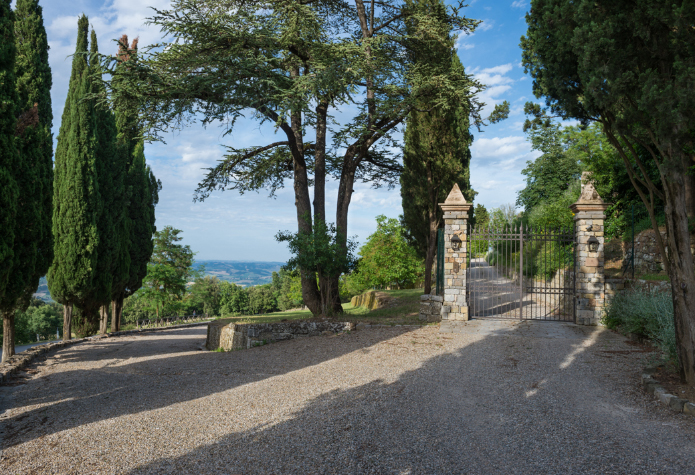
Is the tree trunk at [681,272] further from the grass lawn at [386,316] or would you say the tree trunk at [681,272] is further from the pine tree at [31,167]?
the pine tree at [31,167]

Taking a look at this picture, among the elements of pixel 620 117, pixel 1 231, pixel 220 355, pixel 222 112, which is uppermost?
pixel 222 112

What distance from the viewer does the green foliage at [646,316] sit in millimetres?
6504

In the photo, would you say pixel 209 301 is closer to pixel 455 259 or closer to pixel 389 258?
pixel 389 258

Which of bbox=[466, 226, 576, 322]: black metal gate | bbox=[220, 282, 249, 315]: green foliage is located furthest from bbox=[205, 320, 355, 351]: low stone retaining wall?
bbox=[220, 282, 249, 315]: green foliage

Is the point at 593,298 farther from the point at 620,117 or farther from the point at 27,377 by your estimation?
the point at 27,377

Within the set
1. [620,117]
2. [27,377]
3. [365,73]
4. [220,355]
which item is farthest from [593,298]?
[27,377]

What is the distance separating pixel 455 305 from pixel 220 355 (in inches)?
245

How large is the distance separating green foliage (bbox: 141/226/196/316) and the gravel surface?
1328 cm

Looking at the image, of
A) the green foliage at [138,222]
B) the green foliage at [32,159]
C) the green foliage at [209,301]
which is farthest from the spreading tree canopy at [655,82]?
the green foliage at [209,301]

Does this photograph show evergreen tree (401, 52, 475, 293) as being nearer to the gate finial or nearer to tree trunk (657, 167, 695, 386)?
the gate finial

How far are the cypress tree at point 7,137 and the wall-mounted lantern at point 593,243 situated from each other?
12.3 metres

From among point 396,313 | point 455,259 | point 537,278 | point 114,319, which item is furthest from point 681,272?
point 114,319

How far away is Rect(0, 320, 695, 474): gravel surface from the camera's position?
12.0ft

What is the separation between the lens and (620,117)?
18.5 feet
